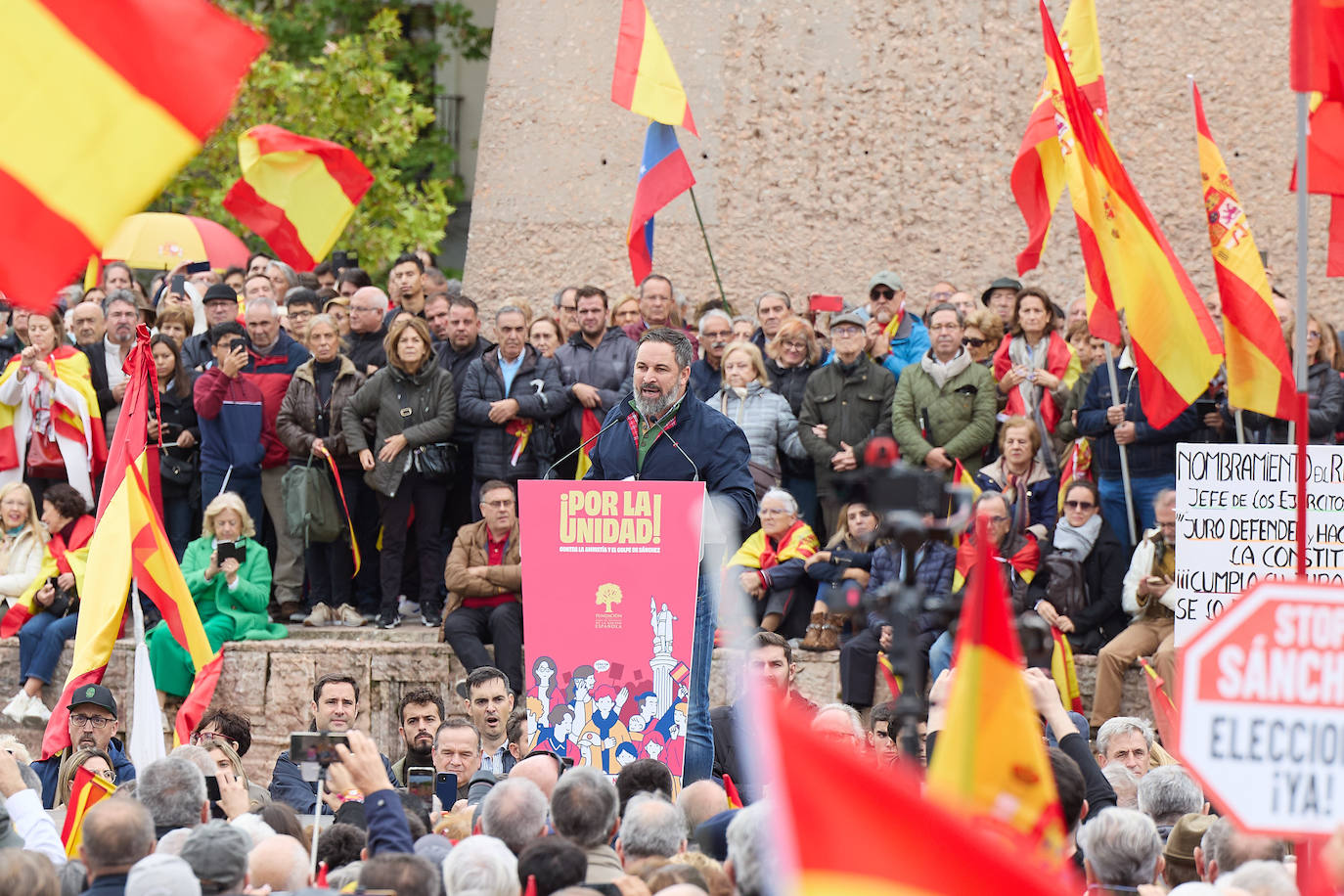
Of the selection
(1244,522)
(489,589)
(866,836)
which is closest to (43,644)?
(489,589)

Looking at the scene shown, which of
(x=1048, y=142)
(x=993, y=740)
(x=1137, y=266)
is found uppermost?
(x=1048, y=142)

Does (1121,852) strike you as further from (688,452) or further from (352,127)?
(352,127)

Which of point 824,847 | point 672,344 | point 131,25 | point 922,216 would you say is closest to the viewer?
point 824,847

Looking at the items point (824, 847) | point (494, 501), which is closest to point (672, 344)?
point (494, 501)

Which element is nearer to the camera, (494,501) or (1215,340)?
(1215,340)

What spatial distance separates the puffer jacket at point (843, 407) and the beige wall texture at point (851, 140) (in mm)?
3691

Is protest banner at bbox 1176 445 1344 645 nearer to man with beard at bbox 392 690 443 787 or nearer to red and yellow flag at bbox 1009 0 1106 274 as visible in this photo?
red and yellow flag at bbox 1009 0 1106 274

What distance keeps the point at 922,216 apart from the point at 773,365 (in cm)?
364

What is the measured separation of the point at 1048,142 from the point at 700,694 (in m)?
4.09

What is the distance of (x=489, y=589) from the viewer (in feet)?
33.7

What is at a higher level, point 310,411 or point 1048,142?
point 1048,142

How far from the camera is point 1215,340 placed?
9.34m

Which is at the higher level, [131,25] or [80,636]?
[131,25]

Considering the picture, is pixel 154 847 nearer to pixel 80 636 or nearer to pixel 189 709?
pixel 80 636
